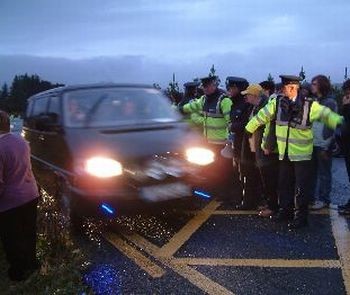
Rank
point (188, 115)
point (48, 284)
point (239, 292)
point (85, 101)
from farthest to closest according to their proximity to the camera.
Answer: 1. point (188, 115)
2. point (85, 101)
3. point (48, 284)
4. point (239, 292)

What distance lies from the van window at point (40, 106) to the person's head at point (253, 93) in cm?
322

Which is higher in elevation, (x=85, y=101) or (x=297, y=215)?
(x=85, y=101)

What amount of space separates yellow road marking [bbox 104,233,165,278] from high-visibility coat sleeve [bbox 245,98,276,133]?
2217 mm

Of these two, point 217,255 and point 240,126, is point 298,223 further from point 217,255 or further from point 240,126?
point 240,126

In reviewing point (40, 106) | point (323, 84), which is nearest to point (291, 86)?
point (323, 84)

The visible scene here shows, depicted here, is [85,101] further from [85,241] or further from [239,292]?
[239,292]

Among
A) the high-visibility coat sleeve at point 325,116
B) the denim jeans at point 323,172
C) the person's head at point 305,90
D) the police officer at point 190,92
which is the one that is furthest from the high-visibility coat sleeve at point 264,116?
the police officer at point 190,92

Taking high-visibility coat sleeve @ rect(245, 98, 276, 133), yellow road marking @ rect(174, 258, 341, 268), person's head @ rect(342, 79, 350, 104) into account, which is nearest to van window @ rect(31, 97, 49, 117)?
high-visibility coat sleeve @ rect(245, 98, 276, 133)

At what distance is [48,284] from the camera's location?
5.23m

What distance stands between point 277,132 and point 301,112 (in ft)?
1.43

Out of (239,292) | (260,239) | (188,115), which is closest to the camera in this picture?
(239,292)

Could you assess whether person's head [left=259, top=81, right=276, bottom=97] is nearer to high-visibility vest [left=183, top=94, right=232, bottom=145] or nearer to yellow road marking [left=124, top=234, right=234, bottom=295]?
high-visibility vest [left=183, top=94, right=232, bottom=145]

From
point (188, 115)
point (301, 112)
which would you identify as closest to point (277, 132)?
point (301, 112)

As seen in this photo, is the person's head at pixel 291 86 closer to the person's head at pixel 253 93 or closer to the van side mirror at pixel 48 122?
the person's head at pixel 253 93
